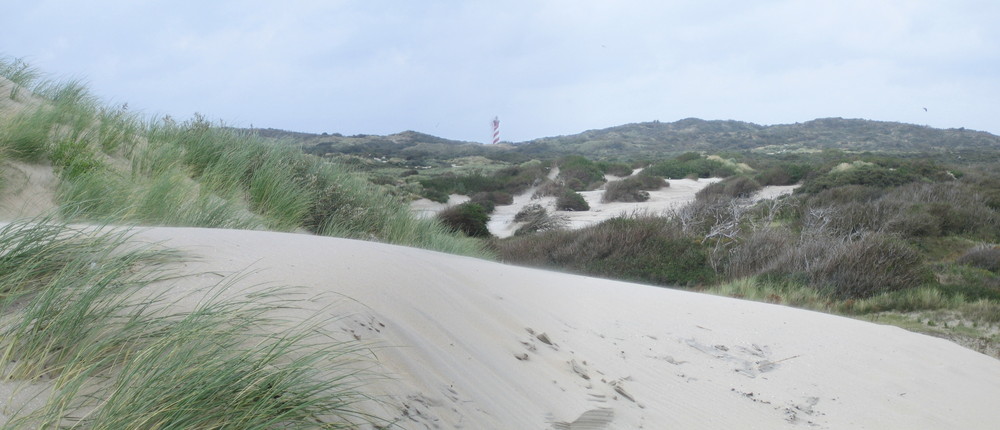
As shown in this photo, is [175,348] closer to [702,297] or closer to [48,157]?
[48,157]

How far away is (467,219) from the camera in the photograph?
16.4m

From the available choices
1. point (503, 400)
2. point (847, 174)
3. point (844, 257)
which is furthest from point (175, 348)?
point (847, 174)

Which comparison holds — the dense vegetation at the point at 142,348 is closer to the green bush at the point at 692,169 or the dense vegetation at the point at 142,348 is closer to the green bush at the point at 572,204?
the green bush at the point at 572,204

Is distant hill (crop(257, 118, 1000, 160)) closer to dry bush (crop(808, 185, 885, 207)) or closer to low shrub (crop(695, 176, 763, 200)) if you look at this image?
low shrub (crop(695, 176, 763, 200))

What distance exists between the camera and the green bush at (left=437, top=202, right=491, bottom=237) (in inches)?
632

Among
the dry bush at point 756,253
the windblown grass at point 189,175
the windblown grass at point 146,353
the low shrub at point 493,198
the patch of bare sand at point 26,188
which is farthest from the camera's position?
the low shrub at point 493,198

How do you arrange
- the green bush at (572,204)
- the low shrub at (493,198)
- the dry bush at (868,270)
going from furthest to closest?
the low shrub at (493,198) < the green bush at (572,204) < the dry bush at (868,270)

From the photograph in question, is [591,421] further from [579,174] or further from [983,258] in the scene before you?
[579,174]

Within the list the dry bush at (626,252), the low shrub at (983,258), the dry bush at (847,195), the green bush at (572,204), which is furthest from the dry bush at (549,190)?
the low shrub at (983,258)

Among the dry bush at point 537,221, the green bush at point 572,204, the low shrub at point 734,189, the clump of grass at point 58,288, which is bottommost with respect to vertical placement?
the dry bush at point 537,221

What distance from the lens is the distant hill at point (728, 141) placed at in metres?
59.9

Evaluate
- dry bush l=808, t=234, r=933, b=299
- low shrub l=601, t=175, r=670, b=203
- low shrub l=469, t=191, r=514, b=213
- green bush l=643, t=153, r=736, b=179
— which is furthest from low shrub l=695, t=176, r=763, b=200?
dry bush l=808, t=234, r=933, b=299

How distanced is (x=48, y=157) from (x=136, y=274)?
14.9 feet

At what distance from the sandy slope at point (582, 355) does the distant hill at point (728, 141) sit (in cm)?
4675
